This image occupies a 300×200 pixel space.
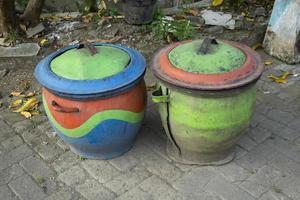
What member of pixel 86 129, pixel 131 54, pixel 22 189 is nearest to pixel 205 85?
pixel 131 54

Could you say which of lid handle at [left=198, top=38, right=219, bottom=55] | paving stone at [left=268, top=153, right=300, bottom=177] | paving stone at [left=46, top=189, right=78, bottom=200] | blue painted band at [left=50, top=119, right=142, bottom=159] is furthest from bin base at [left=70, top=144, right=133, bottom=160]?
paving stone at [left=268, top=153, right=300, bottom=177]

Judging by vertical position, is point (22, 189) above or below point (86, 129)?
below

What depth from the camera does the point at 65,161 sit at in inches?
132

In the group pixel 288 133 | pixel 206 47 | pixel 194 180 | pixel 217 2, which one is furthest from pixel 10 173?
pixel 217 2

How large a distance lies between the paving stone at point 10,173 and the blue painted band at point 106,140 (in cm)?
48

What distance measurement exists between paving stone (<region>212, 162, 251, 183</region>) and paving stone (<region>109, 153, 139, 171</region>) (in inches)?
25.8

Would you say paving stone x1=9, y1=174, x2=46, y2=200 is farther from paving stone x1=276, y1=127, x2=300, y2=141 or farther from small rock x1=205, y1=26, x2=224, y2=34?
small rock x1=205, y1=26, x2=224, y2=34

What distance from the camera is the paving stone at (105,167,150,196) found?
9.98ft

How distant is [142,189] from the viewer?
303cm

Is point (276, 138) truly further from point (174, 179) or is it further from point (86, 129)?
point (86, 129)

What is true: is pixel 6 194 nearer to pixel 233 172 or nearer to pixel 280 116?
pixel 233 172

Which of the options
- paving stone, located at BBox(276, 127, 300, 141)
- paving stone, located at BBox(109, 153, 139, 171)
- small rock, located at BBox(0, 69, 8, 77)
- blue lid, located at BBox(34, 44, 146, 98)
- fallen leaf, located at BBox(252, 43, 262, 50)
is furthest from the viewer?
fallen leaf, located at BBox(252, 43, 262, 50)

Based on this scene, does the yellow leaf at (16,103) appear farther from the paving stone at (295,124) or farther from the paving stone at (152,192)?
the paving stone at (295,124)

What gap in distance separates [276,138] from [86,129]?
5.48 feet
